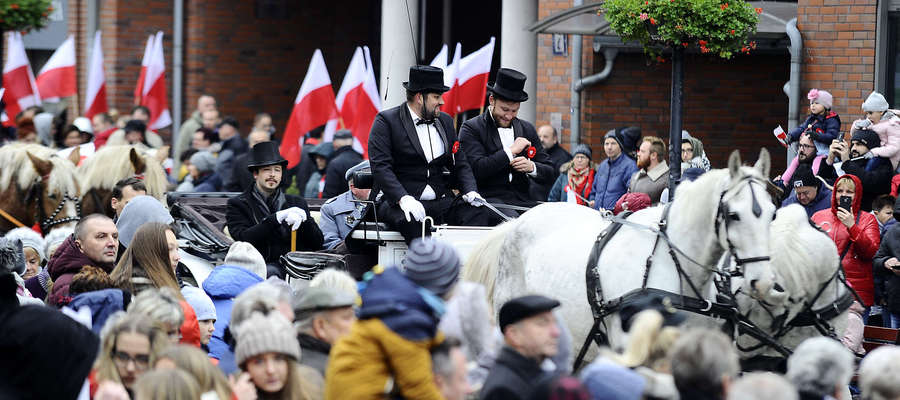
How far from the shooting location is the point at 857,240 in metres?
10.1

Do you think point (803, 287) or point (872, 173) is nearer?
point (803, 287)

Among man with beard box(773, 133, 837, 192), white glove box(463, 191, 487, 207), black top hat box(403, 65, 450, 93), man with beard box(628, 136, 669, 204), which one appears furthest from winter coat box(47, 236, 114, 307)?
man with beard box(773, 133, 837, 192)

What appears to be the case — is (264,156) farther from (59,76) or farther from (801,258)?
(59,76)

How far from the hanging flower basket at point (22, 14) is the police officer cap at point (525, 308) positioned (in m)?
16.2

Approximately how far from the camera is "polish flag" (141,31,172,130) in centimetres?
1928

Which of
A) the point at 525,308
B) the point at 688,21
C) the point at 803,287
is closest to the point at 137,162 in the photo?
the point at 688,21

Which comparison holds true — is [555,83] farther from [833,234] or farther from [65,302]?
[65,302]

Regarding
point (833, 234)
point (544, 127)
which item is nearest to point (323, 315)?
point (833, 234)

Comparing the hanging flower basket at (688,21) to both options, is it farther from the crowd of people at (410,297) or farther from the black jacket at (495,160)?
the black jacket at (495,160)

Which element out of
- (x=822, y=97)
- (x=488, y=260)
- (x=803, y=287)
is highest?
(x=822, y=97)

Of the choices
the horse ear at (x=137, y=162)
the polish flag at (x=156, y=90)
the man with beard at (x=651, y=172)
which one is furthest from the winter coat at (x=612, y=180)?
the polish flag at (x=156, y=90)

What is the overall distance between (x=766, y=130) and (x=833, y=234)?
236 inches

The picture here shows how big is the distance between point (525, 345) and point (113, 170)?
6.89 m

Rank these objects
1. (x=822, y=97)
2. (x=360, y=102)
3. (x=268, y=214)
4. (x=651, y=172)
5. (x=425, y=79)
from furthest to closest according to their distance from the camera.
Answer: (x=360, y=102)
(x=651, y=172)
(x=822, y=97)
(x=268, y=214)
(x=425, y=79)
